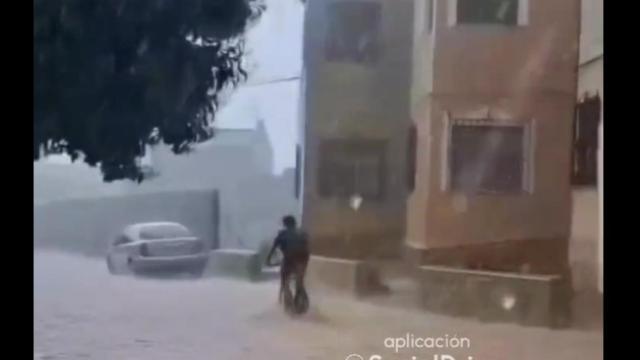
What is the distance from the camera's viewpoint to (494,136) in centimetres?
106

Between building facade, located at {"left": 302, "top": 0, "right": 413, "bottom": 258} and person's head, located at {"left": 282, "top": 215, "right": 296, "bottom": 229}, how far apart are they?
13 mm

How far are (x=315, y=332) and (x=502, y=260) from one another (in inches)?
8.3

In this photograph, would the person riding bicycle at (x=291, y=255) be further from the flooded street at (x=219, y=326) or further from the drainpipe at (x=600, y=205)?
the drainpipe at (x=600, y=205)

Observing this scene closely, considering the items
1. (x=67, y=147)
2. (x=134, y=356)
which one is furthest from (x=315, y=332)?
(x=67, y=147)

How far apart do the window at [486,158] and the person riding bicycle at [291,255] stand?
170 mm

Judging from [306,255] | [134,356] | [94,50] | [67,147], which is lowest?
[134,356]

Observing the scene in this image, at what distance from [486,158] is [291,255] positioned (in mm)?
228

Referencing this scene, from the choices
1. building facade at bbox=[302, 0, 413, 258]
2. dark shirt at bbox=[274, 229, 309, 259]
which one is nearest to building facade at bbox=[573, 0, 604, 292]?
building facade at bbox=[302, 0, 413, 258]

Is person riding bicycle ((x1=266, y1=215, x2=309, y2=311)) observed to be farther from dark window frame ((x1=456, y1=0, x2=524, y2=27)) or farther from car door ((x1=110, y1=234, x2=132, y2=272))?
dark window frame ((x1=456, y1=0, x2=524, y2=27))

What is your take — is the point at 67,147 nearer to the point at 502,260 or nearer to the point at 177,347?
the point at 177,347

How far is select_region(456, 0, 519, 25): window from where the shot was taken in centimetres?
106

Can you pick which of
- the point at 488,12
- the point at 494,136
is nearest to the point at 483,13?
the point at 488,12

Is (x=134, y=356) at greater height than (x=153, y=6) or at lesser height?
lesser
